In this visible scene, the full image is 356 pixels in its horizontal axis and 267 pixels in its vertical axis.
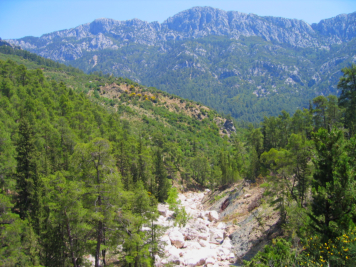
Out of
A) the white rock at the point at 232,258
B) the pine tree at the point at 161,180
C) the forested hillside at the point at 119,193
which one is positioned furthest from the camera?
the pine tree at the point at 161,180

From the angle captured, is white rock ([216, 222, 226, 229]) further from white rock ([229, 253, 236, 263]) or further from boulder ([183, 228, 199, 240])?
white rock ([229, 253, 236, 263])

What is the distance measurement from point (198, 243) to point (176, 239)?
11.3ft

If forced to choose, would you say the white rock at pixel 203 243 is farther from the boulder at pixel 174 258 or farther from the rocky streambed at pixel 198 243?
the boulder at pixel 174 258

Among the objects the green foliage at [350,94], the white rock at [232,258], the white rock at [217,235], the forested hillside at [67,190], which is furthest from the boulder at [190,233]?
the green foliage at [350,94]

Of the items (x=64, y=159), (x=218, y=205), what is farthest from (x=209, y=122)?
(x=64, y=159)

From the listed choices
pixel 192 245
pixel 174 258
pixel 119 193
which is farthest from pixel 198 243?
pixel 119 193

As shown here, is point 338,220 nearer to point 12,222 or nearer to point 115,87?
point 12,222

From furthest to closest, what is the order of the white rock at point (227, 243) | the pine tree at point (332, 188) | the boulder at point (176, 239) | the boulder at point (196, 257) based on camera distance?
the boulder at point (176, 239), the white rock at point (227, 243), the boulder at point (196, 257), the pine tree at point (332, 188)

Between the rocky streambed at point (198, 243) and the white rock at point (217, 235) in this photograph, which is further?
the white rock at point (217, 235)

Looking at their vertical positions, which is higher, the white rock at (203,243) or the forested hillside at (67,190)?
the forested hillside at (67,190)

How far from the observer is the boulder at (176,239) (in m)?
30.1

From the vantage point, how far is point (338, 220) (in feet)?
47.6

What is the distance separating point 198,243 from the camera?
31.4 m

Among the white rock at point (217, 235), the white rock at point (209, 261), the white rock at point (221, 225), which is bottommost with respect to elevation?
the white rock at point (221, 225)
